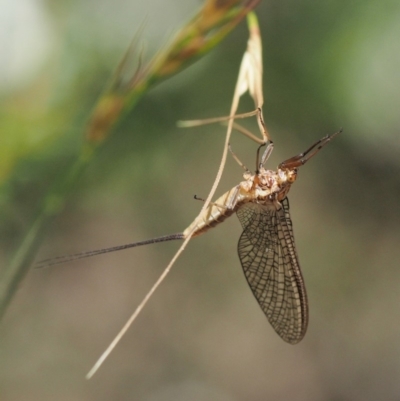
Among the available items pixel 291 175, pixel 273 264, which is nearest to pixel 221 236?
pixel 273 264

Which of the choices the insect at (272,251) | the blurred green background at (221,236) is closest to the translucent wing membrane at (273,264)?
the insect at (272,251)

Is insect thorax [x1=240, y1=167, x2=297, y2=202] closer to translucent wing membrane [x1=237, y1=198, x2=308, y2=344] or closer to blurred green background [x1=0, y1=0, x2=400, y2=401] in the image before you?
translucent wing membrane [x1=237, y1=198, x2=308, y2=344]

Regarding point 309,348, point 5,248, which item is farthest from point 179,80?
point 309,348

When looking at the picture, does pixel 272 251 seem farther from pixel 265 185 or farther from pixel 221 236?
pixel 221 236

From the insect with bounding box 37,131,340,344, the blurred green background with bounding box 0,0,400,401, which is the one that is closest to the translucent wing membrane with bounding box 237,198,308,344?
the insect with bounding box 37,131,340,344

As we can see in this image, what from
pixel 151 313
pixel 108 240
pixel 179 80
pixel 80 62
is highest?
pixel 80 62

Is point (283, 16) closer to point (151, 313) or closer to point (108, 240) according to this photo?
point (108, 240)
